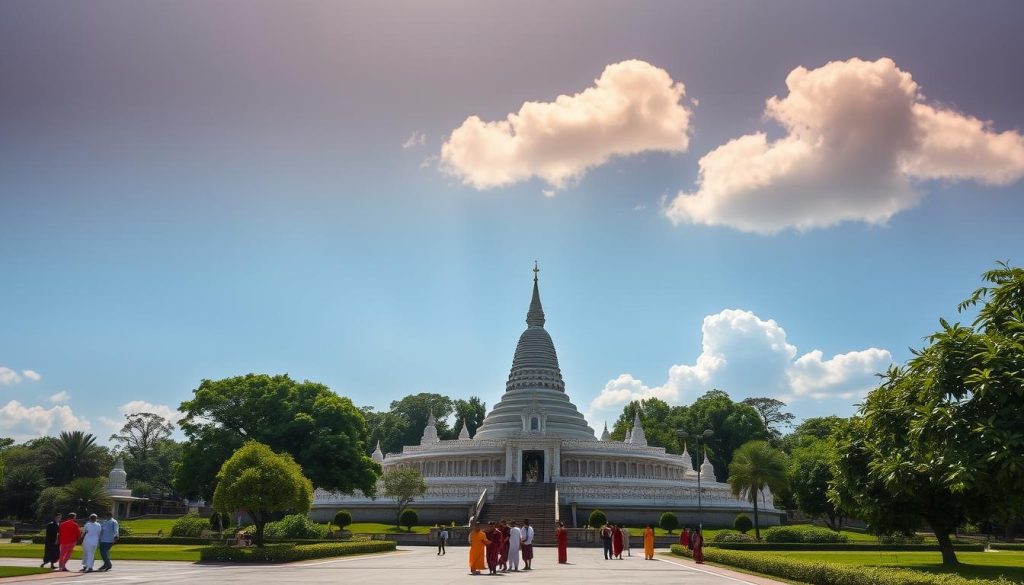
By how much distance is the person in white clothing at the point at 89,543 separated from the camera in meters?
27.3

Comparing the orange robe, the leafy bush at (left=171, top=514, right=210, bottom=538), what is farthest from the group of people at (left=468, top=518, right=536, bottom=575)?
the leafy bush at (left=171, top=514, right=210, bottom=538)

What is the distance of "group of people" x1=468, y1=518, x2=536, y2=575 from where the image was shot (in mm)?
29250

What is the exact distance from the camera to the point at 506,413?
92500 millimetres

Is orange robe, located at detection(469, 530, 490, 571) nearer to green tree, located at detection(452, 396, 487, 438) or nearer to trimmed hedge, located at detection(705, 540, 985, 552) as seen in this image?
trimmed hedge, located at detection(705, 540, 985, 552)

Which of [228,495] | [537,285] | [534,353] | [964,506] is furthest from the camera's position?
[537,285]

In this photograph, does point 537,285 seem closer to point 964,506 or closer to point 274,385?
point 274,385

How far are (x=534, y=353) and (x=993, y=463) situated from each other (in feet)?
266

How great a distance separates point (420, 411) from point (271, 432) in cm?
8529

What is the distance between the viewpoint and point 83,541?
28266mm

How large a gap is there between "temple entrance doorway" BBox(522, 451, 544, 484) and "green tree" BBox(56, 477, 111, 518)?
132 feet

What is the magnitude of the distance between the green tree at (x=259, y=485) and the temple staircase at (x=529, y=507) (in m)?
22.1

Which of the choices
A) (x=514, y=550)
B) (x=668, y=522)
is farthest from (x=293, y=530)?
(x=668, y=522)

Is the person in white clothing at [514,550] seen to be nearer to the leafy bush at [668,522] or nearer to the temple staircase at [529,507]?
the temple staircase at [529,507]

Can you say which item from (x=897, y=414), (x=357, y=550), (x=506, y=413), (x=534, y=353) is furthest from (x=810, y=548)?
(x=534, y=353)
